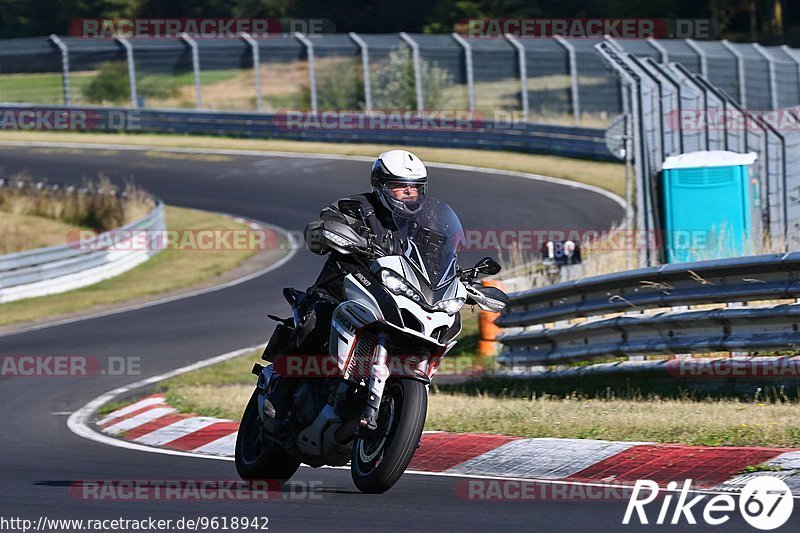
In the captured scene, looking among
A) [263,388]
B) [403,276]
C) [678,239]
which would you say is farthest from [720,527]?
[678,239]

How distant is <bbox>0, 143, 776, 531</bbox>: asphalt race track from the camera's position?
6168 mm

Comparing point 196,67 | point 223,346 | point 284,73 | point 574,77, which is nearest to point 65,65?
point 196,67

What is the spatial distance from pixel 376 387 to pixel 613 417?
110 inches

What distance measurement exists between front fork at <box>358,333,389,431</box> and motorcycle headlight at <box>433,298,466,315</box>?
1.17ft

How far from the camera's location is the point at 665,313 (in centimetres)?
1061

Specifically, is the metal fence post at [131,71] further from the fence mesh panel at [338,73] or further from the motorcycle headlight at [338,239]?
the motorcycle headlight at [338,239]

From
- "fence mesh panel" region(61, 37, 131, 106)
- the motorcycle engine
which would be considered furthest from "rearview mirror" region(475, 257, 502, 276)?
"fence mesh panel" region(61, 37, 131, 106)

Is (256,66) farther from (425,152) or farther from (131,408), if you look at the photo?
(131,408)

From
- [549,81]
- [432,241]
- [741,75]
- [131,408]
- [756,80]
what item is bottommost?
[131,408]

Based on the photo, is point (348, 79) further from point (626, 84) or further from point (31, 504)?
point (31, 504)

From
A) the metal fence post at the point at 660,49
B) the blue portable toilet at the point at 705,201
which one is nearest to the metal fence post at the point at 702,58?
the metal fence post at the point at 660,49

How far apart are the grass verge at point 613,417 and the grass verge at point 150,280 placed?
28.9 ft

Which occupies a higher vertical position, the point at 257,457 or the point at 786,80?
the point at 786,80

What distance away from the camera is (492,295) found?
7.08 meters
